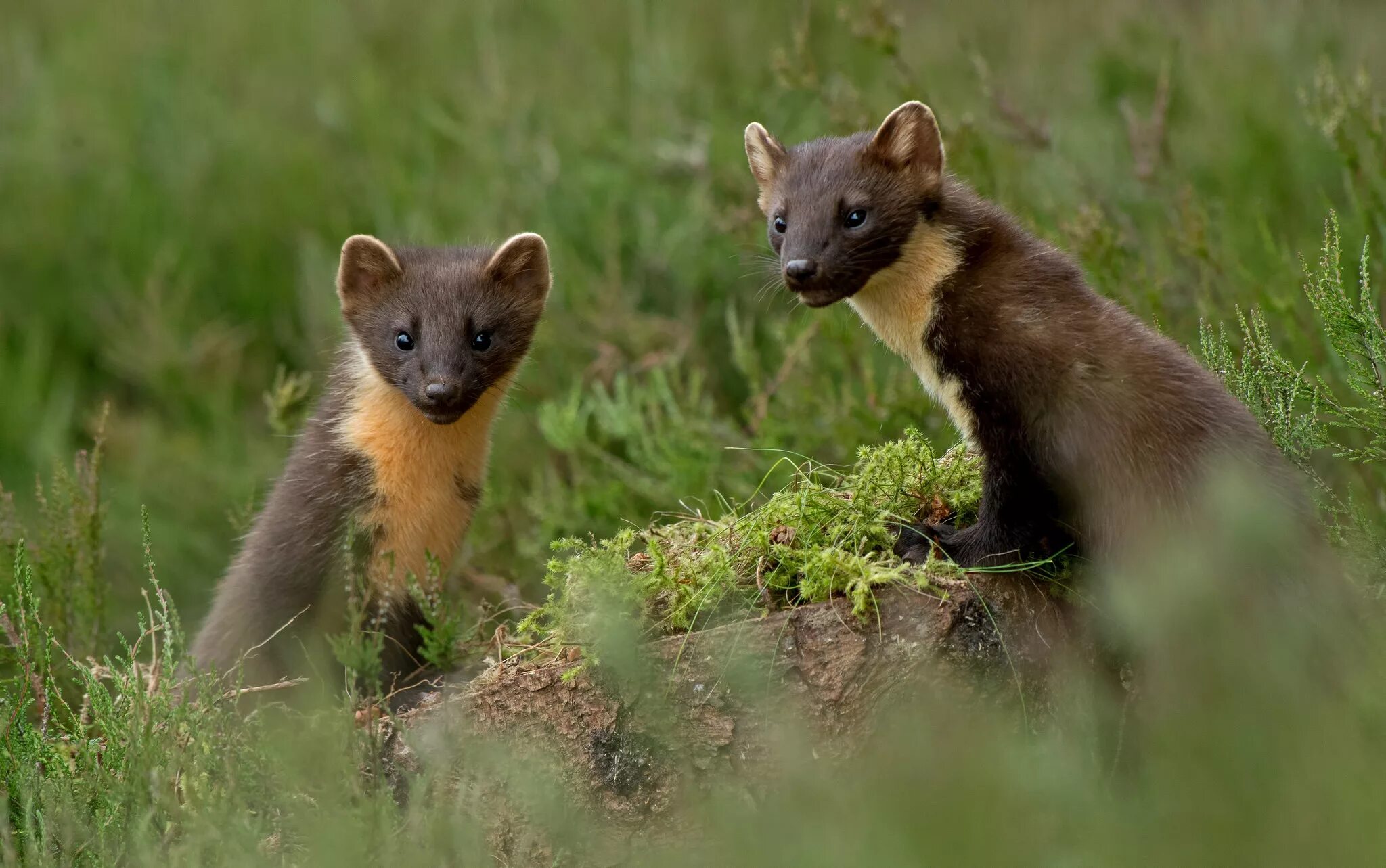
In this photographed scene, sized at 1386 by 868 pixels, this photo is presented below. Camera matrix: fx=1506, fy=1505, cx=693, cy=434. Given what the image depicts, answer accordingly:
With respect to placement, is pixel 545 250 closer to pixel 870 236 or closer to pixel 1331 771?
pixel 870 236

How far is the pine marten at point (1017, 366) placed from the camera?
14.5 ft

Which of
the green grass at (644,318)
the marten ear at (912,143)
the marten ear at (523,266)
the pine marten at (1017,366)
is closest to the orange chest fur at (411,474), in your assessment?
the marten ear at (523,266)

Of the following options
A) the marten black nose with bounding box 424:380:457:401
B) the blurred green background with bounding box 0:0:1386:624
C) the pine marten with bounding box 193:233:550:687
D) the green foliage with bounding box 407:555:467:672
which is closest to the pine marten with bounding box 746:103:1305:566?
the marten black nose with bounding box 424:380:457:401

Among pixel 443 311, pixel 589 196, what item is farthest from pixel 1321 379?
pixel 589 196

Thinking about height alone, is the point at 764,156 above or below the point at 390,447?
above

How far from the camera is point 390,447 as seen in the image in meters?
6.11

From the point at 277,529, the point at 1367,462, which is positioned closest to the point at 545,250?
the point at 277,529

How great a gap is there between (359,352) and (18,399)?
5.22 metres

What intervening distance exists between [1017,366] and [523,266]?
Answer: 275 centimetres

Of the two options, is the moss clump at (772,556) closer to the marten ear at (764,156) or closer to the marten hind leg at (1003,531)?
the marten hind leg at (1003,531)

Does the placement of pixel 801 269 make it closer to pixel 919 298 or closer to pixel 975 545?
pixel 919 298

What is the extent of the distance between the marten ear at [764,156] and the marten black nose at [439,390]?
140 centimetres

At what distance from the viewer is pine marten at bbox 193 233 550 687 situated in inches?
235

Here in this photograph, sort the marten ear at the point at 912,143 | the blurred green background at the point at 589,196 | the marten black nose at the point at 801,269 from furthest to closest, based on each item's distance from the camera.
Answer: the blurred green background at the point at 589,196, the marten ear at the point at 912,143, the marten black nose at the point at 801,269
